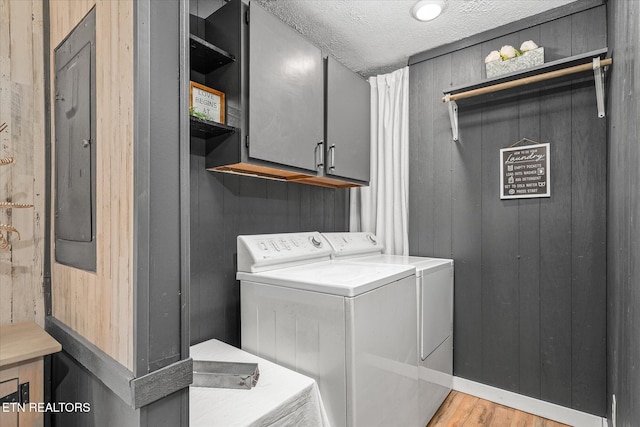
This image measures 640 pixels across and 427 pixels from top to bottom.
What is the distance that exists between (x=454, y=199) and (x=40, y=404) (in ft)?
8.26

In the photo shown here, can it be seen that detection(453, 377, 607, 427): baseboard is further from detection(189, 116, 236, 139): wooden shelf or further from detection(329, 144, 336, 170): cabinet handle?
detection(189, 116, 236, 139): wooden shelf

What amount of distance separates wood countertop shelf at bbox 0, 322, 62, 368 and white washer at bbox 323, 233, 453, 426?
1552mm

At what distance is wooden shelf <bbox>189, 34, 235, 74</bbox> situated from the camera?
1.53 m

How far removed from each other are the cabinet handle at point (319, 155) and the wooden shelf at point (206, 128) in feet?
1.93

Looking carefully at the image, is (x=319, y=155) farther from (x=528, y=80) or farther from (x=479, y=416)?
(x=479, y=416)

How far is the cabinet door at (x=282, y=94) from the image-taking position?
1.68 m

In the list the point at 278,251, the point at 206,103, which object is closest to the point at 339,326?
the point at 278,251

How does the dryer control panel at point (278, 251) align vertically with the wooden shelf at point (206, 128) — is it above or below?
below

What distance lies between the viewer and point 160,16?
889 millimetres

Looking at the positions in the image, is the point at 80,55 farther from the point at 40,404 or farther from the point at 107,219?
the point at 40,404

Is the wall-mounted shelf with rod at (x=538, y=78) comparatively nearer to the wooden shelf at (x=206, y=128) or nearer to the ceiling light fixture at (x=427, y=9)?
the ceiling light fixture at (x=427, y=9)

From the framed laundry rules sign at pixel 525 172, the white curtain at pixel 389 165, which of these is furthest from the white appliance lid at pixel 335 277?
the framed laundry rules sign at pixel 525 172

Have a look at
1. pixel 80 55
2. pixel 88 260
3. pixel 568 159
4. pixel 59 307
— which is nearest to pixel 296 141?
pixel 80 55

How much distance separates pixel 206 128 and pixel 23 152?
0.73 meters
